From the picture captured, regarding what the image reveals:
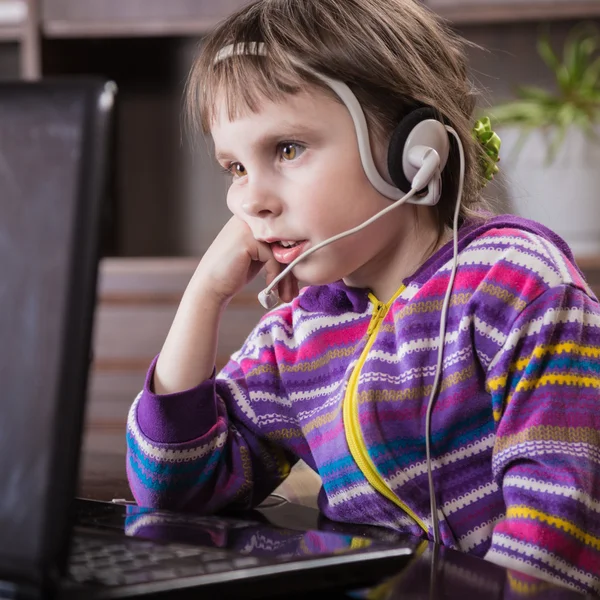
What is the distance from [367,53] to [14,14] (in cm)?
197

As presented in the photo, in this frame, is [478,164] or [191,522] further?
[478,164]

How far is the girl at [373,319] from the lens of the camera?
2.48 ft

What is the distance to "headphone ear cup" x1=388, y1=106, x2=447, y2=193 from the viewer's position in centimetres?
87

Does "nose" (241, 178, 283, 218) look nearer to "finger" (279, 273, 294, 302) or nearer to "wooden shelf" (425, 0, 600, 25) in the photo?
"finger" (279, 273, 294, 302)

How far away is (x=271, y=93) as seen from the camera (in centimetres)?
86

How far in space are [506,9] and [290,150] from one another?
169 cm

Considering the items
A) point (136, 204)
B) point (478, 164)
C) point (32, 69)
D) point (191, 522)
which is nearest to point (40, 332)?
point (191, 522)

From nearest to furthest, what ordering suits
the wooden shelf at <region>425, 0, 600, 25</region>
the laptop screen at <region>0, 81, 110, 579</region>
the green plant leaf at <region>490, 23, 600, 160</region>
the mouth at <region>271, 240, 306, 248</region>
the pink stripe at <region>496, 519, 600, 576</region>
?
the laptop screen at <region>0, 81, 110, 579</region> → the pink stripe at <region>496, 519, 600, 576</region> → the mouth at <region>271, 240, 306, 248</region> → the green plant leaf at <region>490, 23, 600, 160</region> → the wooden shelf at <region>425, 0, 600, 25</region>

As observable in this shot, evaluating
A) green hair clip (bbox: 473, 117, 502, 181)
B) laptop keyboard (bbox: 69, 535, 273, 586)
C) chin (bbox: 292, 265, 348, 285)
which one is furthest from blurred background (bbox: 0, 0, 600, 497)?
laptop keyboard (bbox: 69, 535, 273, 586)

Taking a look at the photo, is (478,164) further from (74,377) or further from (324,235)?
(74,377)

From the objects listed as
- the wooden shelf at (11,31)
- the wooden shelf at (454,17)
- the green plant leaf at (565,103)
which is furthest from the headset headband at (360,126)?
the wooden shelf at (11,31)

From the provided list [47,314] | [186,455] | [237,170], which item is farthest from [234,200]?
[47,314]

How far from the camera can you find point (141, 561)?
0.51 m

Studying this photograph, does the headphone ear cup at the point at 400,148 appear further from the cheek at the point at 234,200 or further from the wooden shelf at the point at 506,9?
the wooden shelf at the point at 506,9
